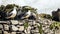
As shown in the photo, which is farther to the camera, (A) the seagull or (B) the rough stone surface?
(A) the seagull

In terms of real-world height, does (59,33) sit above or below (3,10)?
below

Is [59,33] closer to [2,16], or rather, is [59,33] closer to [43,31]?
[43,31]

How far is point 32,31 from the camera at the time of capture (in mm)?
18469

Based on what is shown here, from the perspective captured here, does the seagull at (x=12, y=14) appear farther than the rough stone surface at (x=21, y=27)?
Yes

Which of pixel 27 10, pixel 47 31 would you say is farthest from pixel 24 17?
pixel 47 31

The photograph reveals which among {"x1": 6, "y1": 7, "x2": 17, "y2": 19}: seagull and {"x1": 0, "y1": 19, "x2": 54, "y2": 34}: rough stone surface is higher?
{"x1": 6, "y1": 7, "x2": 17, "y2": 19}: seagull

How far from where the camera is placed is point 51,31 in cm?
1970

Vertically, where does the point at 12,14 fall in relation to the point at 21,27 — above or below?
above

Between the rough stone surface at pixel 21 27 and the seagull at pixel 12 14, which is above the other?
the seagull at pixel 12 14

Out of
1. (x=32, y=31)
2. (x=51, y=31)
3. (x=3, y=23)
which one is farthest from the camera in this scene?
(x=51, y=31)

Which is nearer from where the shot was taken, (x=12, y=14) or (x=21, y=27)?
(x=21, y=27)

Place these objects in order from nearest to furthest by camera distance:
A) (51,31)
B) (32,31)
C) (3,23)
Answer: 1. (3,23)
2. (32,31)
3. (51,31)

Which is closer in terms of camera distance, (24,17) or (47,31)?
(24,17)

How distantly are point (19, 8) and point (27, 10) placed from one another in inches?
21.9
